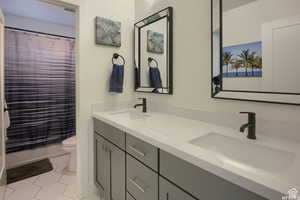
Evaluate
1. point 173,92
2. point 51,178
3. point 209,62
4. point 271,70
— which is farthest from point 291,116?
point 51,178

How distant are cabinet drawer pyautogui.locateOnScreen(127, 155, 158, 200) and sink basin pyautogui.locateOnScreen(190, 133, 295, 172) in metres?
0.31

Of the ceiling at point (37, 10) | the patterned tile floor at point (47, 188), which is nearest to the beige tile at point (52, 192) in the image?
the patterned tile floor at point (47, 188)

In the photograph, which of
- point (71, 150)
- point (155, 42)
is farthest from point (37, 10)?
point (71, 150)

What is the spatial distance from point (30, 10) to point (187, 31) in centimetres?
223

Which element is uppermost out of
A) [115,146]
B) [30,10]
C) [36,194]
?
[30,10]

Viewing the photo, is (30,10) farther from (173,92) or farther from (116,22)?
(173,92)

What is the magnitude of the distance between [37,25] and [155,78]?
218 cm

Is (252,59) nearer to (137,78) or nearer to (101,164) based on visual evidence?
(137,78)

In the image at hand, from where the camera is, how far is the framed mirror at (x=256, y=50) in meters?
0.86

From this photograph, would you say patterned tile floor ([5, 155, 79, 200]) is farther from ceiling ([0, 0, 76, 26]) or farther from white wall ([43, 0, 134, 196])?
ceiling ([0, 0, 76, 26])

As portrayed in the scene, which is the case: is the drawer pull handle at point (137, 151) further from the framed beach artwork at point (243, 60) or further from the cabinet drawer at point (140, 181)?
the framed beach artwork at point (243, 60)

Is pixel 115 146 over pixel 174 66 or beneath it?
beneath

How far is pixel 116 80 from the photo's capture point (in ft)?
5.75

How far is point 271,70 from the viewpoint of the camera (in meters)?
0.93
